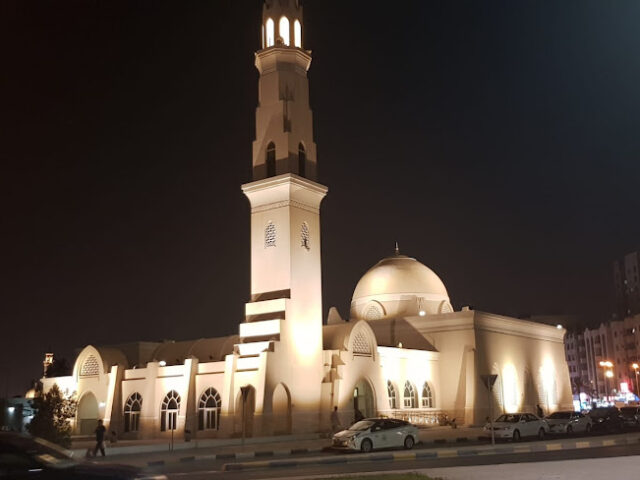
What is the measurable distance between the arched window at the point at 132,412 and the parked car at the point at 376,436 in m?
20.9

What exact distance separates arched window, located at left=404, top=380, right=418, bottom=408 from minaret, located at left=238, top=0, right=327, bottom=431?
866cm

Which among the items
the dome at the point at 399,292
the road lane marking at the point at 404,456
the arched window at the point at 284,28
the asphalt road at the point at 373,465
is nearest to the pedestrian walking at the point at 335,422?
the asphalt road at the point at 373,465

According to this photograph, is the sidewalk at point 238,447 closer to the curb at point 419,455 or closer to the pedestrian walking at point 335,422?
the pedestrian walking at point 335,422

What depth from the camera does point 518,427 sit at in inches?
1244

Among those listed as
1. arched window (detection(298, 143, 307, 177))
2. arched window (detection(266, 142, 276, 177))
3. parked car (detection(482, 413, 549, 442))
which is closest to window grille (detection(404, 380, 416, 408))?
parked car (detection(482, 413, 549, 442))

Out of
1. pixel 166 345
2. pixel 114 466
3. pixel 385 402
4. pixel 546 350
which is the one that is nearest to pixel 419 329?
pixel 385 402

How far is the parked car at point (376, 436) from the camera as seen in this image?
26156 millimetres

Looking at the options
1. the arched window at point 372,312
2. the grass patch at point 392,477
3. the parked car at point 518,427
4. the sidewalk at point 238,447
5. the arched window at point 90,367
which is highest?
the arched window at point 372,312

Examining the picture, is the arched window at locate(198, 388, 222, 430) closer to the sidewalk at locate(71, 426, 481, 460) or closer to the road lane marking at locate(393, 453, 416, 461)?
the sidewalk at locate(71, 426, 481, 460)

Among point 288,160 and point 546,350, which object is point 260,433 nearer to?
point 288,160

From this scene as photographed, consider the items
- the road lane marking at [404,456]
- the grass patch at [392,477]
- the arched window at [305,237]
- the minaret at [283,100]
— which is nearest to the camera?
the grass patch at [392,477]

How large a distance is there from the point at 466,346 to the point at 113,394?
23.4m

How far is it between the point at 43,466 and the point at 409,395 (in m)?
41.1

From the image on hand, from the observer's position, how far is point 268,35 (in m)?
46.8
